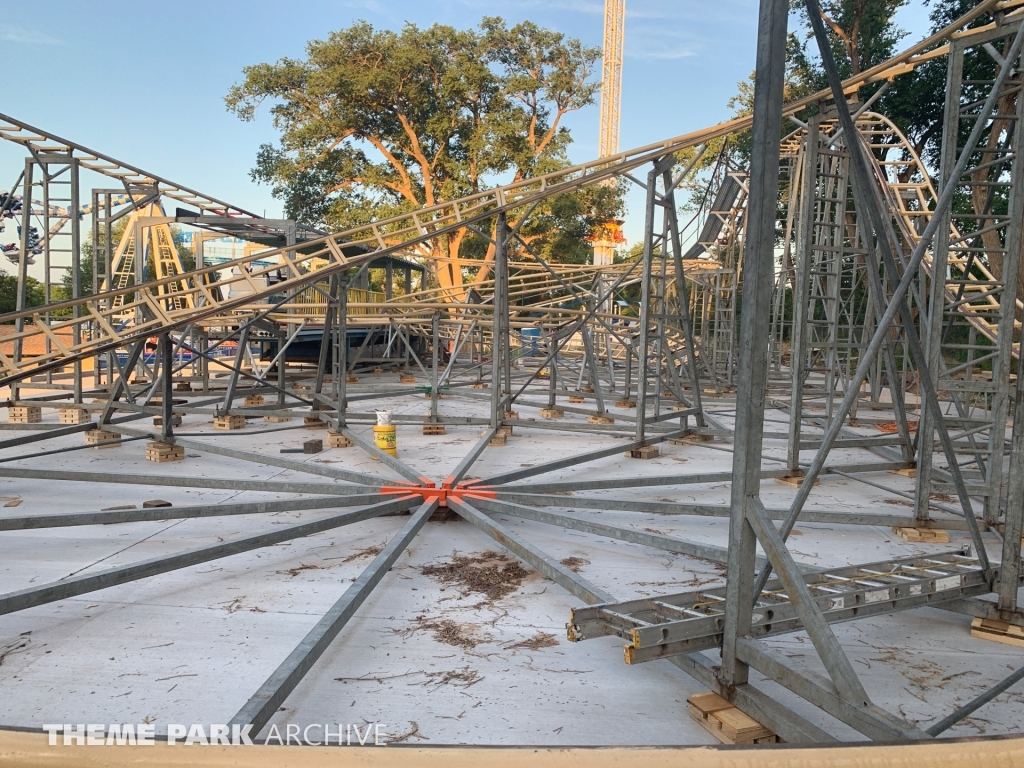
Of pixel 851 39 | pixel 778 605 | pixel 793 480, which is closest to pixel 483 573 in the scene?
pixel 778 605

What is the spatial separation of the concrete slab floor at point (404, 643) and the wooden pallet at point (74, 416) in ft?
14.0

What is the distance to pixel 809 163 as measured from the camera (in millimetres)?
7117

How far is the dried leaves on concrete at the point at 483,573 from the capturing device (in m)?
4.43

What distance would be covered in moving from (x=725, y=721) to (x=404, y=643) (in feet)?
5.05

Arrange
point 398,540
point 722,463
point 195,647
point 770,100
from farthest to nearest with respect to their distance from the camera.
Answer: point 722,463 < point 398,540 < point 195,647 < point 770,100

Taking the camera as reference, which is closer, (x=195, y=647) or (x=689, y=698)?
(x=689, y=698)

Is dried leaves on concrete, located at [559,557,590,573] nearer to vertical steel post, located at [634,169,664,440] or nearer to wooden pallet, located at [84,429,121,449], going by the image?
vertical steel post, located at [634,169,664,440]

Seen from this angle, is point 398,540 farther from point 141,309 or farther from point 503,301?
point 141,309

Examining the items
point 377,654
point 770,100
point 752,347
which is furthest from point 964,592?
point 377,654

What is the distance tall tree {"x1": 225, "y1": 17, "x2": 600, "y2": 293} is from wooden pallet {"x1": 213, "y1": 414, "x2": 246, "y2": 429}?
21104 mm

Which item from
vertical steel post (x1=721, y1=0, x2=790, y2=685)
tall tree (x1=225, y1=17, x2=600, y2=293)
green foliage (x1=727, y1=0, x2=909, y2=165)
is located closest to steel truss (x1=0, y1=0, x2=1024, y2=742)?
vertical steel post (x1=721, y1=0, x2=790, y2=685)

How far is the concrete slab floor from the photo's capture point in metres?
3.00

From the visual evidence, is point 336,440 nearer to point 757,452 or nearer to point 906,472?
point 906,472

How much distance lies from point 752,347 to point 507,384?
7919 millimetres
